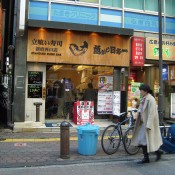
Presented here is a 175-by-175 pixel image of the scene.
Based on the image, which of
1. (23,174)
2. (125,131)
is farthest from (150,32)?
(23,174)

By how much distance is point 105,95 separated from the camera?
15.5m

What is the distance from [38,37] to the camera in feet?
45.3

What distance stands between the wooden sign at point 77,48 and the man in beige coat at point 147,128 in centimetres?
664

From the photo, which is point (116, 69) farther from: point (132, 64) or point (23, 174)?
point (23, 174)

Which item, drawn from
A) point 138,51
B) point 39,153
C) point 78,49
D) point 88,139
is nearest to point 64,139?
point 88,139

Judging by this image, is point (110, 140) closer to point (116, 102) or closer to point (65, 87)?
point (116, 102)

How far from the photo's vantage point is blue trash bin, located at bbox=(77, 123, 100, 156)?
870cm

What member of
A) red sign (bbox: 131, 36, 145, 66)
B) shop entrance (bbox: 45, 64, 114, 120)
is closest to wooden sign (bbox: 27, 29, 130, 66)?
red sign (bbox: 131, 36, 145, 66)

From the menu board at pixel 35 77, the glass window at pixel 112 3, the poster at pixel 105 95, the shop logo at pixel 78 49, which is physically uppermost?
the glass window at pixel 112 3

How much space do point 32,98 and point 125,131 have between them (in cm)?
597

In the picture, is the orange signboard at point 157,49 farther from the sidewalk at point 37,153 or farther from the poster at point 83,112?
the sidewalk at point 37,153

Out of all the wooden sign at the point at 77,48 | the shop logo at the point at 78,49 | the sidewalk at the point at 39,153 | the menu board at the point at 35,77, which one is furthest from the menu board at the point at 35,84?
the sidewalk at the point at 39,153

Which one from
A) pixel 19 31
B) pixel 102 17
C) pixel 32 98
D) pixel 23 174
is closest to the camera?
pixel 23 174

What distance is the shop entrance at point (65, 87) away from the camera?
15.1 metres
